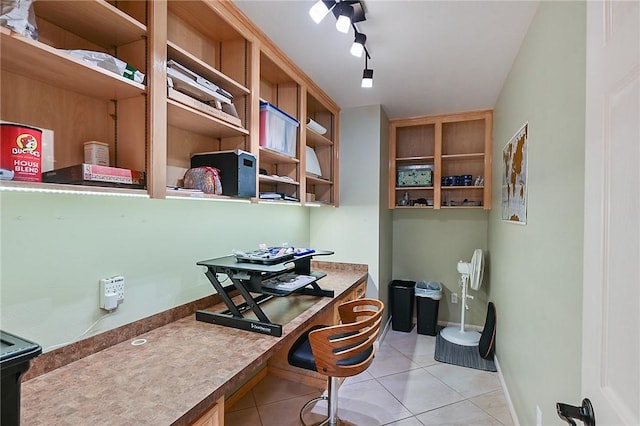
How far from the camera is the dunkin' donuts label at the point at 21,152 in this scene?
0.88 m

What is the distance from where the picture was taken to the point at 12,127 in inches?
35.0

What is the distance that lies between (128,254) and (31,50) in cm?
91

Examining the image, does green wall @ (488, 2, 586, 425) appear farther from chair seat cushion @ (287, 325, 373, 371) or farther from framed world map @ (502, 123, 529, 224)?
chair seat cushion @ (287, 325, 373, 371)

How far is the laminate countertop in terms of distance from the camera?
935 millimetres

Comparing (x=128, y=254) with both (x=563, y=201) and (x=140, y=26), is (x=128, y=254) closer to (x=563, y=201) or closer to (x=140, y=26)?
(x=140, y=26)

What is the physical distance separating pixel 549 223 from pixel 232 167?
64.4 inches

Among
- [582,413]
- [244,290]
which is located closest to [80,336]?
[244,290]

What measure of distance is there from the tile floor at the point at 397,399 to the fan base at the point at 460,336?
509mm

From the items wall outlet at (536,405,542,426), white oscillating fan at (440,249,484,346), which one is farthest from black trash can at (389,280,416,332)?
wall outlet at (536,405,542,426)

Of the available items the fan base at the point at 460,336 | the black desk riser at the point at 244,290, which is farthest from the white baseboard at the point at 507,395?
the black desk riser at the point at 244,290

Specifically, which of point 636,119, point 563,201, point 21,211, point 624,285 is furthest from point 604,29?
point 21,211

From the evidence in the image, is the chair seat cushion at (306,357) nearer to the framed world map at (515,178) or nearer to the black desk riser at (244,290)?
the black desk riser at (244,290)

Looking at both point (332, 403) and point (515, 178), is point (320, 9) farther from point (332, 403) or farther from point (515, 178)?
point (332, 403)

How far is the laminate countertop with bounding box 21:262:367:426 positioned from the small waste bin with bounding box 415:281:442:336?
2.36 metres
